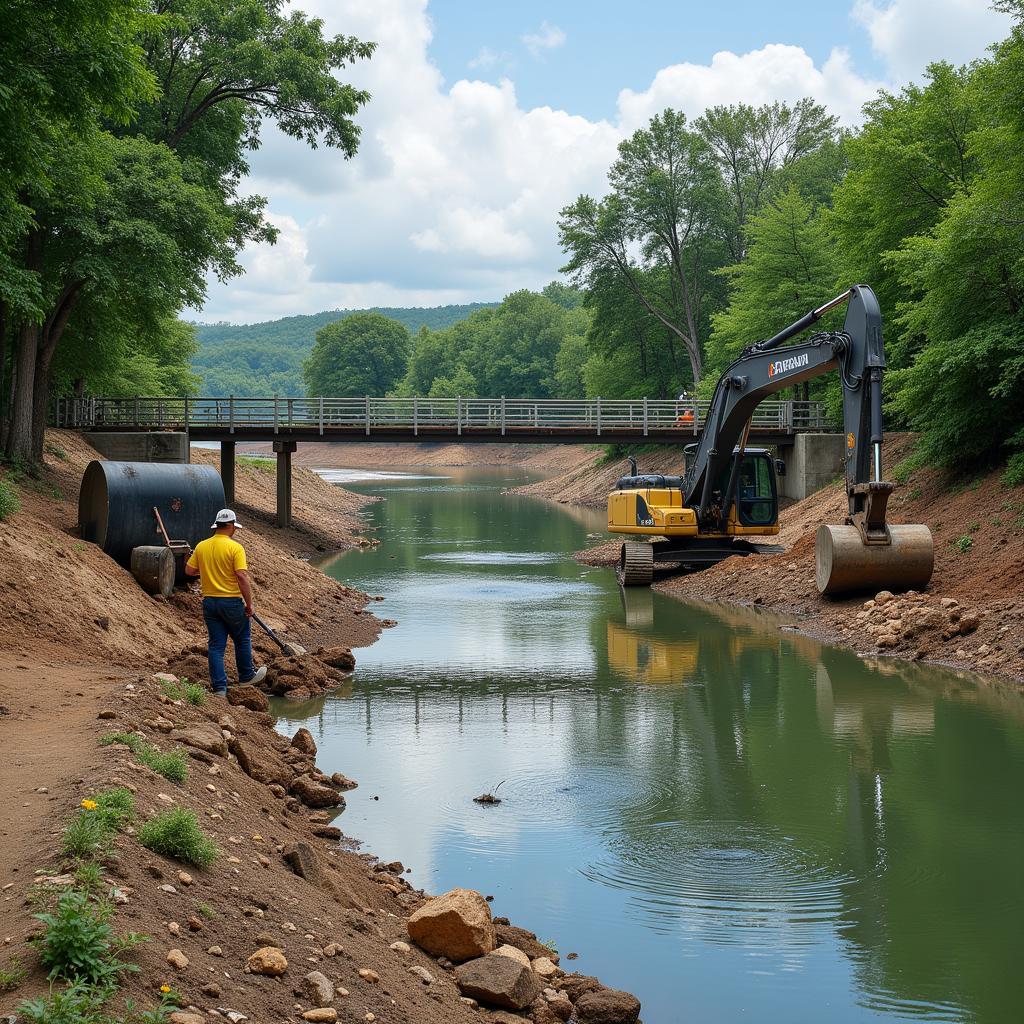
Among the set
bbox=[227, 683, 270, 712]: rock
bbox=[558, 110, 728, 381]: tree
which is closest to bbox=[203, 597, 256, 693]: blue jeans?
bbox=[227, 683, 270, 712]: rock

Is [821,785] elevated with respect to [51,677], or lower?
lower

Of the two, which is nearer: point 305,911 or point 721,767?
point 305,911

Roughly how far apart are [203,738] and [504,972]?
418 cm

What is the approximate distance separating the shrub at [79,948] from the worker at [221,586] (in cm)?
777

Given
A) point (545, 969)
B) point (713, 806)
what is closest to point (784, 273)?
point (713, 806)

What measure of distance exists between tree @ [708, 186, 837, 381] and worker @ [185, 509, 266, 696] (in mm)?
38281

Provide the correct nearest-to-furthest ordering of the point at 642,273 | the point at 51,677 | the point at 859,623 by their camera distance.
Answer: the point at 51,677 < the point at 859,623 < the point at 642,273

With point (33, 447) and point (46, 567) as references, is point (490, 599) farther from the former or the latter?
point (46, 567)

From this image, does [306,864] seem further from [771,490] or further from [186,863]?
[771,490]

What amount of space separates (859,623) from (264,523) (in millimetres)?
24354

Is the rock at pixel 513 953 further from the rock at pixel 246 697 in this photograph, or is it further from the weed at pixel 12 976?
the rock at pixel 246 697

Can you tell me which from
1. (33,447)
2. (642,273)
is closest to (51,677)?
(33,447)

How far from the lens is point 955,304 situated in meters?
27.9

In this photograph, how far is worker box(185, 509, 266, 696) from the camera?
13.1 metres
